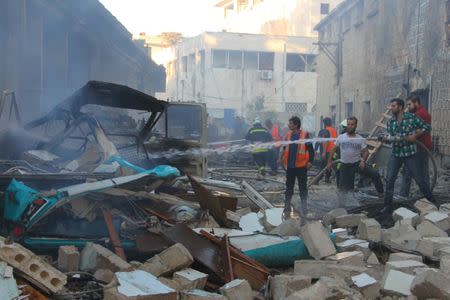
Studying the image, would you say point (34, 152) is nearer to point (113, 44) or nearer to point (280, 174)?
point (280, 174)

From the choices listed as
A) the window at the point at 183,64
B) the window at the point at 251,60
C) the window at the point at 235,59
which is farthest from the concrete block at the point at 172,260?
the window at the point at 183,64

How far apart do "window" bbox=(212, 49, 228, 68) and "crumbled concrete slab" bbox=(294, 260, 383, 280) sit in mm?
38016

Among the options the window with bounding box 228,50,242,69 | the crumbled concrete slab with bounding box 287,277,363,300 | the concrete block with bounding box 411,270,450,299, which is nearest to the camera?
the crumbled concrete slab with bounding box 287,277,363,300

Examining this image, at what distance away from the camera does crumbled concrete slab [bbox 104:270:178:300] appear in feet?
11.6

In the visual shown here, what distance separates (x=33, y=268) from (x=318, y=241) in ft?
8.46

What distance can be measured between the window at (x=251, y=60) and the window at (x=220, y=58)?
156cm

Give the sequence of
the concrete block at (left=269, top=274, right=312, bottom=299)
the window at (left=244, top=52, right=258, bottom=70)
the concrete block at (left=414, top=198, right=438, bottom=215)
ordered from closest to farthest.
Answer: the concrete block at (left=269, top=274, right=312, bottom=299) → the concrete block at (left=414, top=198, right=438, bottom=215) → the window at (left=244, top=52, right=258, bottom=70)

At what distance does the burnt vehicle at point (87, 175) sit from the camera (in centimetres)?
507

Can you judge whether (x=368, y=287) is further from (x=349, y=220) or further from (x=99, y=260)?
(x=349, y=220)

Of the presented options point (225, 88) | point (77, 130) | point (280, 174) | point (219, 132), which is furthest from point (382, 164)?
point (225, 88)

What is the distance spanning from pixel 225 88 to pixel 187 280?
38130 millimetres

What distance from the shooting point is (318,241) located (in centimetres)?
524

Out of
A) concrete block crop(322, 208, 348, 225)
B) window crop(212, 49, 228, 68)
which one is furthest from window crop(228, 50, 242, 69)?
concrete block crop(322, 208, 348, 225)

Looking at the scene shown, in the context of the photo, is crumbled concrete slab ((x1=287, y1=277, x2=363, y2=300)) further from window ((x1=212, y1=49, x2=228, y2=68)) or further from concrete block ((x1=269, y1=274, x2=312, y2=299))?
window ((x1=212, y1=49, x2=228, y2=68))
